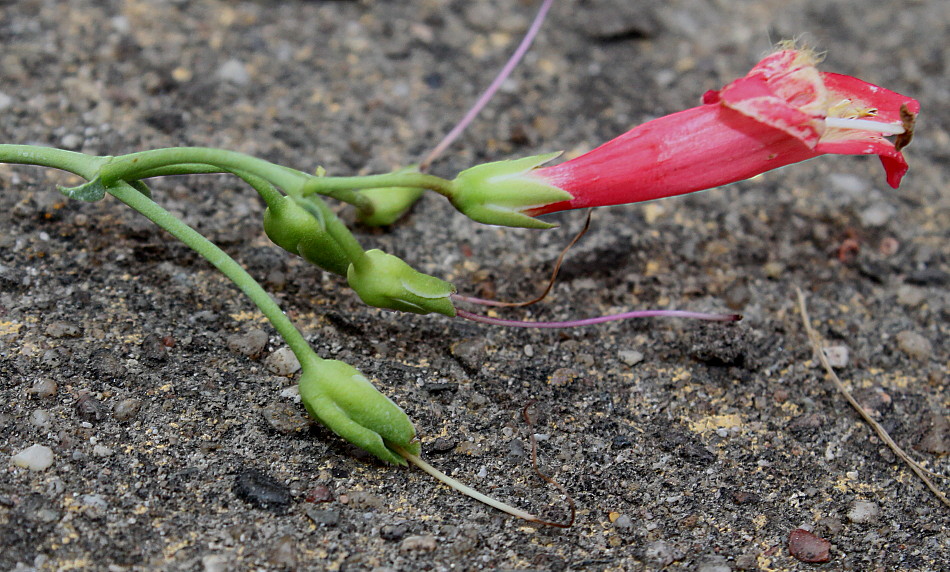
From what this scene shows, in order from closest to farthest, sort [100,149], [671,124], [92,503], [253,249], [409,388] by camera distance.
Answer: [92,503] < [671,124] < [409,388] < [253,249] < [100,149]

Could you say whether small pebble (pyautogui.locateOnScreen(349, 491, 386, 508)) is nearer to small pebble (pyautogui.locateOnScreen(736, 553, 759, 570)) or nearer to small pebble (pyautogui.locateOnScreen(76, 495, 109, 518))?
small pebble (pyautogui.locateOnScreen(76, 495, 109, 518))

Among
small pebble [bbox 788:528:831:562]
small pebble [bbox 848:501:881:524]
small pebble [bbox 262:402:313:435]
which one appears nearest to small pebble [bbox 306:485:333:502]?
small pebble [bbox 262:402:313:435]

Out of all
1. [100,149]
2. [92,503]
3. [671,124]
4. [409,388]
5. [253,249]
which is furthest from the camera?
[100,149]

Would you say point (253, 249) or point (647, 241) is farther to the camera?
point (647, 241)

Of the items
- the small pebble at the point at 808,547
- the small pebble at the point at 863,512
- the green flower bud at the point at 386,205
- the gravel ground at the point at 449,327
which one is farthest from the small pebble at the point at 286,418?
the small pebble at the point at 863,512

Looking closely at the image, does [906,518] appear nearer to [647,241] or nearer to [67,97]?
[647,241]

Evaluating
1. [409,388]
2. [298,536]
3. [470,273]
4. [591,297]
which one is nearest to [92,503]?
[298,536]
